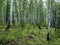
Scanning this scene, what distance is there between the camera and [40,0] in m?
47.9

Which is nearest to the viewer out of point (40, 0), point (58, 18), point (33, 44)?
point (33, 44)

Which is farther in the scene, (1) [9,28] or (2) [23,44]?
(1) [9,28]

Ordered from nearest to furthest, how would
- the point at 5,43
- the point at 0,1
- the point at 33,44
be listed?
the point at 5,43
the point at 33,44
the point at 0,1

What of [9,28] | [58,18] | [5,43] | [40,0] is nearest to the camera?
[5,43]

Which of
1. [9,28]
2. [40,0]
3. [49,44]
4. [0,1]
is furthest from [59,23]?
[49,44]

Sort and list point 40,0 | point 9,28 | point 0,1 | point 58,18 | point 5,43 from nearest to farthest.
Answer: point 5,43, point 9,28, point 0,1, point 58,18, point 40,0

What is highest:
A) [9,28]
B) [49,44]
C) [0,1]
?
[0,1]

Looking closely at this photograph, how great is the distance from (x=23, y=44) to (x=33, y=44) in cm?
98

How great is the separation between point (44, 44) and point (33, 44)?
109 cm

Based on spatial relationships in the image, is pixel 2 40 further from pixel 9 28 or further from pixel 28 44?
pixel 9 28

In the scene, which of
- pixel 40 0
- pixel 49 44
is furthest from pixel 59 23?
pixel 49 44

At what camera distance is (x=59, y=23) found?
43469mm

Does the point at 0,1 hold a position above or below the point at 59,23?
above

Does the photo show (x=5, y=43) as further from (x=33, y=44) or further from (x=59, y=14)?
(x=59, y=14)
